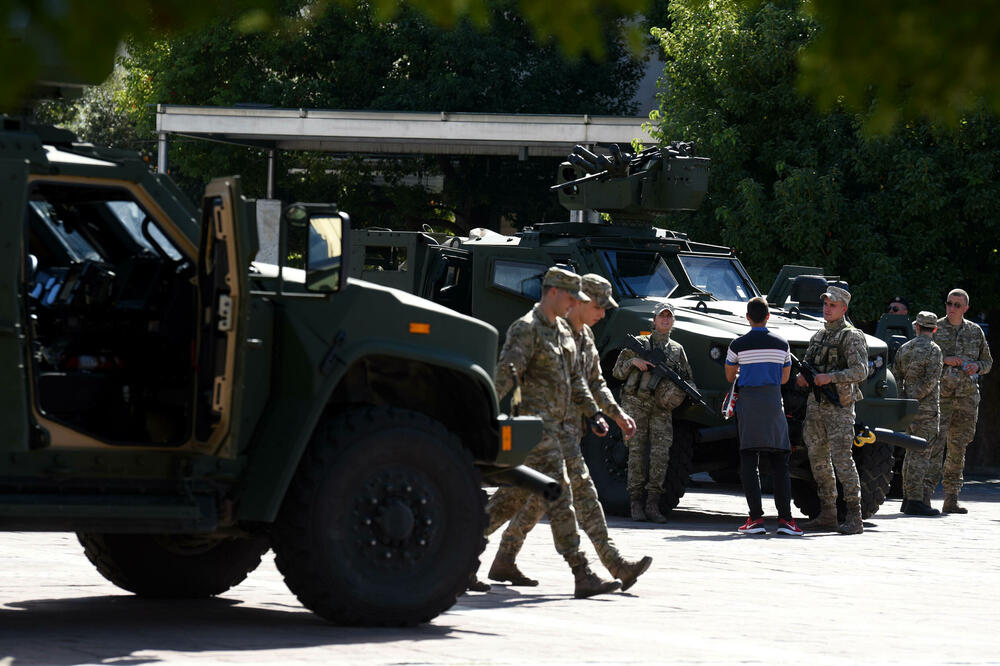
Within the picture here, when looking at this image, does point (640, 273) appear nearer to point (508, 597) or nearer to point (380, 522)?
point (508, 597)

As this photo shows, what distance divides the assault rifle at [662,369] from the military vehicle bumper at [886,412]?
4.86 ft

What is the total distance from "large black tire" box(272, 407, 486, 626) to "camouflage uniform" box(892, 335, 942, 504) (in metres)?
8.65

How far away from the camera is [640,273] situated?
614 inches

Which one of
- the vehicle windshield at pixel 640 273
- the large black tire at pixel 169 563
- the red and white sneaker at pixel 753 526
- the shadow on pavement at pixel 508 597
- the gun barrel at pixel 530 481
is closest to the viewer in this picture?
the gun barrel at pixel 530 481

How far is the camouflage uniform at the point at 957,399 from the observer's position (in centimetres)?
1639

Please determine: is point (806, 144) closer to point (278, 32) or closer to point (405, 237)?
point (405, 237)

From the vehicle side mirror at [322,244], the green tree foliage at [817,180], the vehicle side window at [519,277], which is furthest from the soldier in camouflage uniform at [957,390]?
the vehicle side mirror at [322,244]

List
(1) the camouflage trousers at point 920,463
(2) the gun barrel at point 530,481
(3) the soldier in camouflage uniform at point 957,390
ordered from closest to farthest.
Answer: (2) the gun barrel at point 530,481 → (1) the camouflage trousers at point 920,463 → (3) the soldier in camouflage uniform at point 957,390

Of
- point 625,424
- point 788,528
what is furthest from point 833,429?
point 625,424

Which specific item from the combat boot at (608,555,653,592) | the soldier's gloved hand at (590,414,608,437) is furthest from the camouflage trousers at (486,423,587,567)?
the soldier's gloved hand at (590,414,608,437)

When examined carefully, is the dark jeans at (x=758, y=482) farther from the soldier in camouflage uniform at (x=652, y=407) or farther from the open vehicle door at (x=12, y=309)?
the open vehicle door at (x=12, y=309)

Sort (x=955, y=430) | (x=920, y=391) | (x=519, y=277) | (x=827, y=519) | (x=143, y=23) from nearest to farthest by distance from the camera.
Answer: (x=143, y=23), (x=827, y=519), (x=519, y=277), (x=920, y=391), (x=955, y=430)

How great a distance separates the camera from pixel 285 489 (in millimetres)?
7406

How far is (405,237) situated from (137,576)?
7.81 metres
